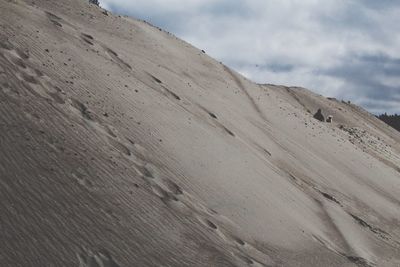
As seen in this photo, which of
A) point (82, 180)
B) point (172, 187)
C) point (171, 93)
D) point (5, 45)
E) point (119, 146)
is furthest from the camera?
point (171, 93)

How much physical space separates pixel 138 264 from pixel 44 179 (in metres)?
1.62

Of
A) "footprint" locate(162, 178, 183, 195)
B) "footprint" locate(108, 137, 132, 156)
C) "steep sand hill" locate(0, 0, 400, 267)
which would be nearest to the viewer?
"steep sand hill" locate(0, 0, 400, 267)

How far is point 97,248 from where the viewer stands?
6.24 m

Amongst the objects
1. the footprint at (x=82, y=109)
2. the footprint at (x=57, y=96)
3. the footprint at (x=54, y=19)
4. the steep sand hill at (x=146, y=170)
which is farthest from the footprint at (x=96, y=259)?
the footprint at (x=54, y=19)

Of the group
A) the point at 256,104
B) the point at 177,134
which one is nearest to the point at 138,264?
the point at 177,134

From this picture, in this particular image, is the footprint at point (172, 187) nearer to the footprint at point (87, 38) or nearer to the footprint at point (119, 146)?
the footprint at point (119, 146)

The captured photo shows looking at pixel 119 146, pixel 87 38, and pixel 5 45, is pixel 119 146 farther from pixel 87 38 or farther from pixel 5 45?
pixel 87 38

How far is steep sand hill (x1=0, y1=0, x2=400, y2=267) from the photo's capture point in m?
6.58

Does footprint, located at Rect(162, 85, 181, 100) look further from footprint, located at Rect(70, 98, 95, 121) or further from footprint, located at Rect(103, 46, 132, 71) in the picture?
footprint, located at Rect(70, 98, 95, 121)

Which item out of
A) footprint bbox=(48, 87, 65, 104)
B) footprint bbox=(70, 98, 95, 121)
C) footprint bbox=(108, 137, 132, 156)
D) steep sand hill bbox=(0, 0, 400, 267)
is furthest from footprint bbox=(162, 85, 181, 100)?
footprint bbox=(108, 137, 132, 156)

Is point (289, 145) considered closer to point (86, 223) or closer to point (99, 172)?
point (99, 172)

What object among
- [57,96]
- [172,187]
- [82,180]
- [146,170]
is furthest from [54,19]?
[82,180]

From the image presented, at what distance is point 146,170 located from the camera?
8.09 m

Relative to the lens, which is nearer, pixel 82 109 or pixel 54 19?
pixel 82 109
